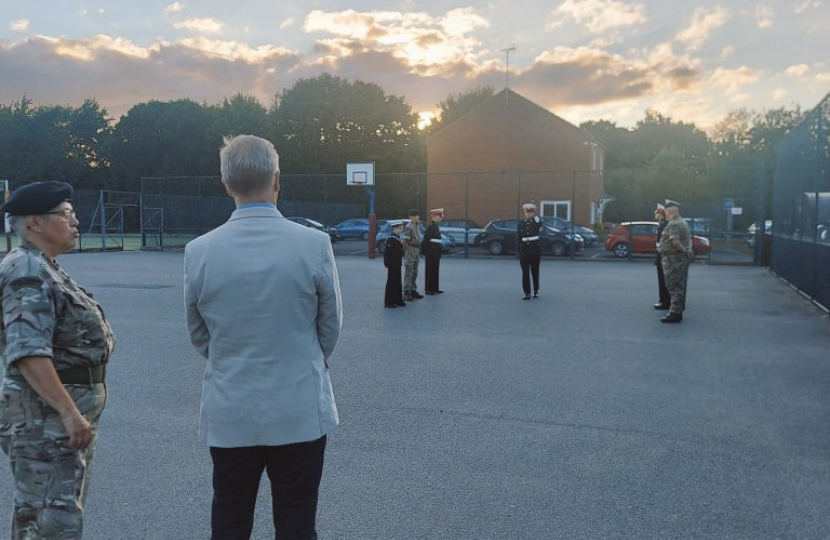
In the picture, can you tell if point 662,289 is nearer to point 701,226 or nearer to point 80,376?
point 80,376

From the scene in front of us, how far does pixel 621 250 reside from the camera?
84.3ft

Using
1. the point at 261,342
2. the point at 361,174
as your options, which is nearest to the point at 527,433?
the point at 261,342

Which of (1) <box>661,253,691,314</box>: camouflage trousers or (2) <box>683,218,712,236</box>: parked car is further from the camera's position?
(2) <box>683,218,712,236</box>: parked car

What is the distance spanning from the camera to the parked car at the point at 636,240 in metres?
24.6

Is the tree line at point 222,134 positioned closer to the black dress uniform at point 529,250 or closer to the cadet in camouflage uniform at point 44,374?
the black dress uniform at point 529,250

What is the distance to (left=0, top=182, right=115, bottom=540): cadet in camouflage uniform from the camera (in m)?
2.37

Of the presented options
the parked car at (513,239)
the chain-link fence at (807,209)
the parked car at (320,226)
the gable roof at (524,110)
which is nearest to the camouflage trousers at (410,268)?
the chain-link fence at (807,209)

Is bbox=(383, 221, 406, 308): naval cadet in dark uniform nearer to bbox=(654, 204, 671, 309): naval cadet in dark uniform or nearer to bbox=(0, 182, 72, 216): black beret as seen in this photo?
bbox=(654, 204, 671, 309): naval cadet in dark uniform

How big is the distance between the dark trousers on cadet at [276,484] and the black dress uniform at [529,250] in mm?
11134

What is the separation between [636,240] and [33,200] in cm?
2475

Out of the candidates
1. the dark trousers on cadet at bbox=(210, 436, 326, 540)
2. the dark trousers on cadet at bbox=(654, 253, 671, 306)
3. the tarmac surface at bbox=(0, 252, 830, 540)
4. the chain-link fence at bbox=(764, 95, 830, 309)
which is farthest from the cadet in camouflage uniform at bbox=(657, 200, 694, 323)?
the dark trousers on cadet at bbox=(210, 436, 326, 540)

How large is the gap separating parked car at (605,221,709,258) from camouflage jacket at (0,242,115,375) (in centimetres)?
2412

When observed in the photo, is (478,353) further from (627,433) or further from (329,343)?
(329,343)

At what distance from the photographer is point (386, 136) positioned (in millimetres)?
57094
